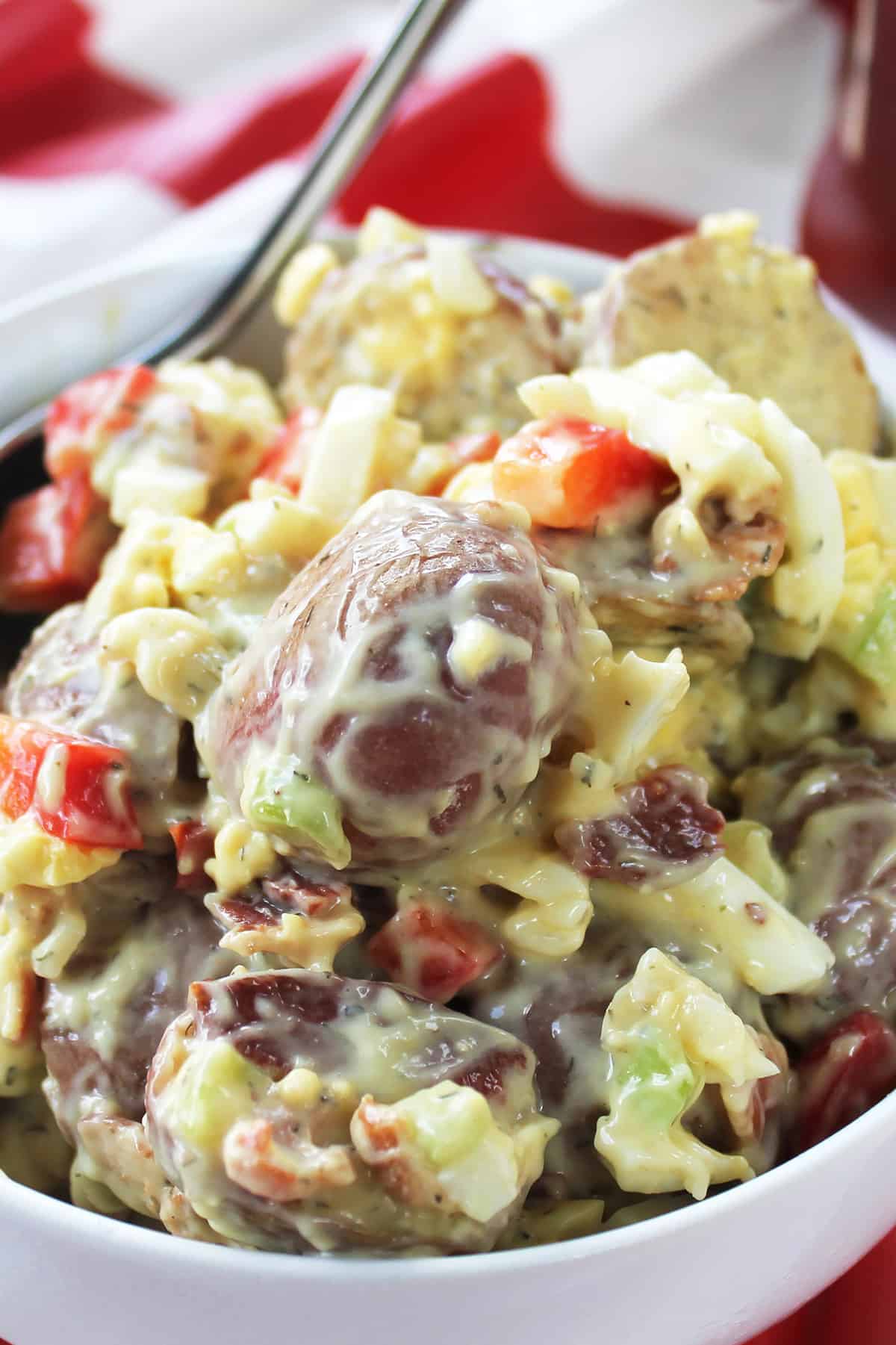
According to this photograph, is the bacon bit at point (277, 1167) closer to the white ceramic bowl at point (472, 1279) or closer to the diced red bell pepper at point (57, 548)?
the white ceramic bowl at point (472, 1279)

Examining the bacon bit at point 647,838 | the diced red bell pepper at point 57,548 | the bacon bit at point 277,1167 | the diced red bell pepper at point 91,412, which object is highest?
the diced red bell pepper at point 91,412

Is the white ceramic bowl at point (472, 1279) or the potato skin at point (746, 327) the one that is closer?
the white ceramic bowl at point (472, 1279)

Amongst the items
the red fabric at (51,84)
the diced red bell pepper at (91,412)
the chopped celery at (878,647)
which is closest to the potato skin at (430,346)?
the diced red bell pepper at (91,412)

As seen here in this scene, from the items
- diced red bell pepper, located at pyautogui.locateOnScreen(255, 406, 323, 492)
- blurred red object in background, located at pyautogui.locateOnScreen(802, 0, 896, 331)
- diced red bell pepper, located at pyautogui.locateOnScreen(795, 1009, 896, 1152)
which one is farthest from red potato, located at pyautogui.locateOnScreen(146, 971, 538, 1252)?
blurred red object in background, located at pyautogui.locateOnScreen(802, 0, 896, 331)

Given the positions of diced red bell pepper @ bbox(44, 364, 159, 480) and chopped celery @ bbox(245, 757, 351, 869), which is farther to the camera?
diced red bell pepper @ bbox(44, 364, 159, 480)

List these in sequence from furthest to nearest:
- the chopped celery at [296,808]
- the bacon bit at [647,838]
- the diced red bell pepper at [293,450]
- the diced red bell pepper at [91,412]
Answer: the diced red bell pepper at [91,412]
the diced red bell pepper at [293,450]
the bacon bit at [647,838]
the chopped celery at [296,808]

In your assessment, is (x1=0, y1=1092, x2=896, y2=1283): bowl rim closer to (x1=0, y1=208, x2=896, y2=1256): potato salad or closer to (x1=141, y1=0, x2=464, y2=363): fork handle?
(x1=0, y1=208, x2=896, y2=1256): potato salad

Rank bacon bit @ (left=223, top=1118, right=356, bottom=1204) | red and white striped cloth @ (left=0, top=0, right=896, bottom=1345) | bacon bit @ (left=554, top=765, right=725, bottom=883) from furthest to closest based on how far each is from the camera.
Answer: red and white striped cloth @ (left=0, top=0, right=896, bottom=1345) < bacon bit @ (left=554, top=765, right=725, bottom=883) < bacon bit @ (left=223, top=1118, right=356, bottom=1204)
